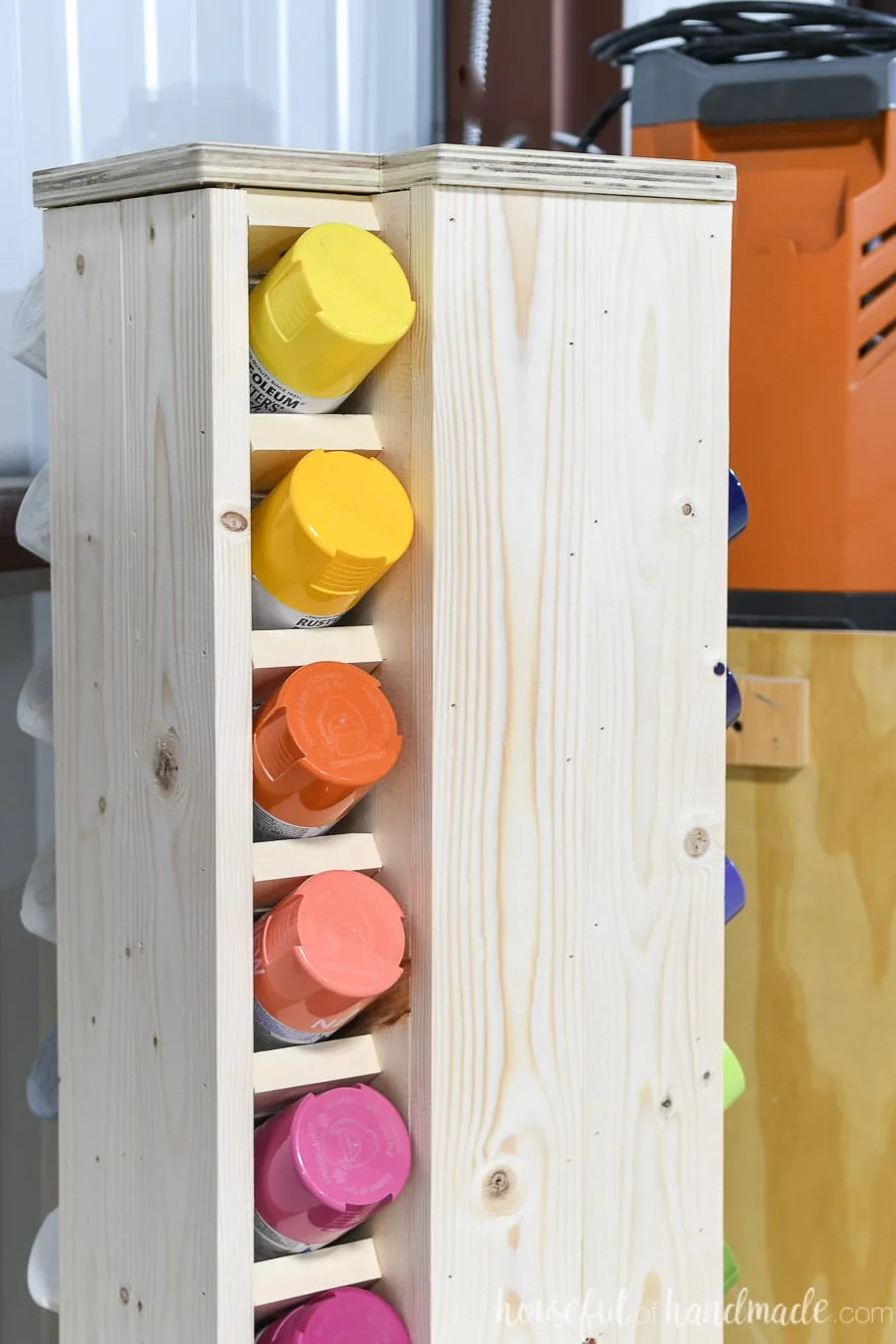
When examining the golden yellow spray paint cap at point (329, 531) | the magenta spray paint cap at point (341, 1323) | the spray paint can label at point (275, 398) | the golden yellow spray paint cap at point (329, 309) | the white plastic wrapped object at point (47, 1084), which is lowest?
the white plastic wrapped object at point (47, 1084)

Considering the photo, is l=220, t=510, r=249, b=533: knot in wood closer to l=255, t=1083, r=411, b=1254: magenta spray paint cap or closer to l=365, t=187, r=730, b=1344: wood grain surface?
l=365, t=187, r=730, b=1344: wood grain surface

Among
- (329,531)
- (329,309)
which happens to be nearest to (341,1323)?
(329,531)

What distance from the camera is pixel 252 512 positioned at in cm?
74

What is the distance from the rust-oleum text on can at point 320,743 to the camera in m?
0.70

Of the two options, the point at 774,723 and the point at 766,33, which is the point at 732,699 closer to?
the point at 774,723

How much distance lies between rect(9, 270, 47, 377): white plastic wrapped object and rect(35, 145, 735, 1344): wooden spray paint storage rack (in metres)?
0.06

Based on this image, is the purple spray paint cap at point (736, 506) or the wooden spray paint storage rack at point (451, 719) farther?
the purple spray paint cap at point (736, 506)

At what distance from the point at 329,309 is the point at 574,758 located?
0.26 m

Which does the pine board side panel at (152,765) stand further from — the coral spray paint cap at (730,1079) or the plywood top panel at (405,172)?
the coral spray paint cap at (730,1079)

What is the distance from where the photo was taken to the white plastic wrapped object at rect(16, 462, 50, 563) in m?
0.92

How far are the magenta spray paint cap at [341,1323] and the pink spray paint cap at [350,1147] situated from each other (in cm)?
6

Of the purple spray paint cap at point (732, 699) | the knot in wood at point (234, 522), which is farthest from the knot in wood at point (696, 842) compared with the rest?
the knot in wood at point (234, 522)

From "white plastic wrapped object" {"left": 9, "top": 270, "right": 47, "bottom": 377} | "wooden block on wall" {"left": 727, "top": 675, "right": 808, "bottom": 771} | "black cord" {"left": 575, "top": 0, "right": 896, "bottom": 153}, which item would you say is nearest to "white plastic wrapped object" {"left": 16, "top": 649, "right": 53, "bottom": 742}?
"white plastic wrapped object" {"left": 9, "top": 270, "right": 47, "bottom": 377}

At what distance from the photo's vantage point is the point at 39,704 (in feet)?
3.07
